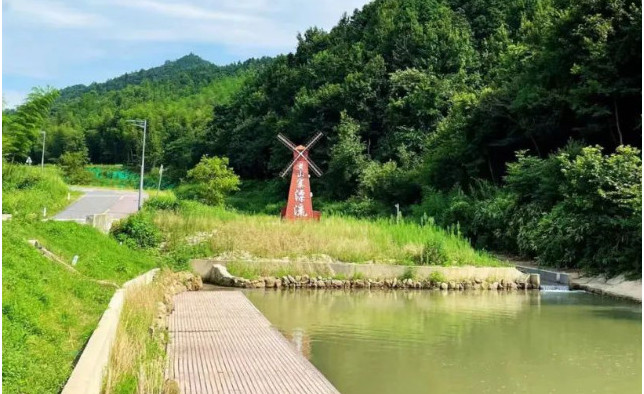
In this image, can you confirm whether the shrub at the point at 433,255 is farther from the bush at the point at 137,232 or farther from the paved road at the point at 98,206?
the paved road at the point at 98,206

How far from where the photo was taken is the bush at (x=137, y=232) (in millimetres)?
18188

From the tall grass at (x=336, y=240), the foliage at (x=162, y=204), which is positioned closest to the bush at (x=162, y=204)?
the foliage at (x=162, y=204)

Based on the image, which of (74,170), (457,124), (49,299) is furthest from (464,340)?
(74,170)

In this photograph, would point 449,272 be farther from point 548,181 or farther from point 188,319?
point 188,319

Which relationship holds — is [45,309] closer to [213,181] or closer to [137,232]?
[137,232]

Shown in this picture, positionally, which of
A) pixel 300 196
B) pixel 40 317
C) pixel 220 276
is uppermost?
pixel 300 196

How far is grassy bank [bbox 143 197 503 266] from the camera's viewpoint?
57.0 feet

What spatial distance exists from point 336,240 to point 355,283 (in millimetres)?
1952

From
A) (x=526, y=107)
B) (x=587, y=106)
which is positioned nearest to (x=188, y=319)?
(x=587, y=106)

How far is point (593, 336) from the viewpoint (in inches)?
392

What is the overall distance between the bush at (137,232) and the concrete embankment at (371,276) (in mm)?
2274

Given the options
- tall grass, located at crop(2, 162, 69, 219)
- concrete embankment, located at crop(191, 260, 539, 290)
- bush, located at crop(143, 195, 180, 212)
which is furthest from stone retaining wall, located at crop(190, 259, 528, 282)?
tall grass, located at crop(2, 162, 69, 219)

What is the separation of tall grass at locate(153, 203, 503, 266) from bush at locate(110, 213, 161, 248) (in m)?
0.47

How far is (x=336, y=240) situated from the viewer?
1803cm
